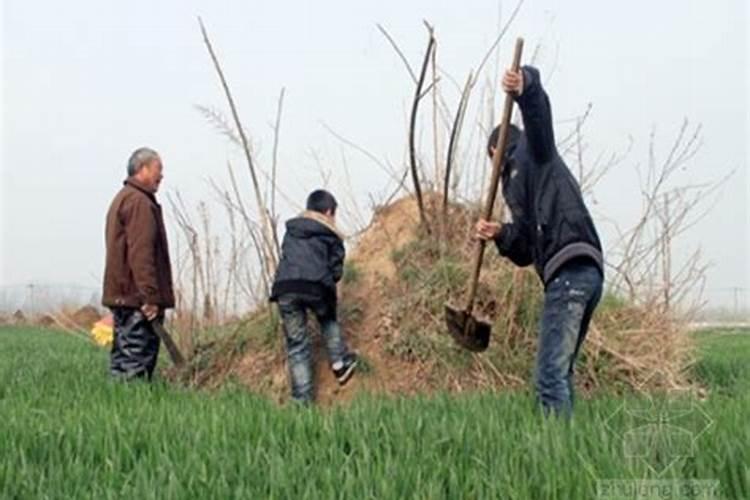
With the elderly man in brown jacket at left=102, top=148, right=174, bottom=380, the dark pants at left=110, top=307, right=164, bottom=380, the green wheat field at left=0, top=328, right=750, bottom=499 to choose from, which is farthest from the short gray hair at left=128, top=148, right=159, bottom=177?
the green wheat field at left=0, top=328, right=750, bottom=499

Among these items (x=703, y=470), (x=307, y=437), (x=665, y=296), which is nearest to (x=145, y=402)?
(x=307, y=437)

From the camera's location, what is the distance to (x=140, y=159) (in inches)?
247

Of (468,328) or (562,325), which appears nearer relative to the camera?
(562,325)

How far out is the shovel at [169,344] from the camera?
20.7 feet

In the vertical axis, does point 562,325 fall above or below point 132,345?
above

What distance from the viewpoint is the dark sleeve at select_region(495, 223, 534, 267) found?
4418 mm

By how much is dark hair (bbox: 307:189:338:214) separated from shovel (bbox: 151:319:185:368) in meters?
1.30

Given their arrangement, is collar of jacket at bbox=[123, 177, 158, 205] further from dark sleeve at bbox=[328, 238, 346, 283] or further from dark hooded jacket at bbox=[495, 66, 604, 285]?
dark hooded jacket at bbox=[495, 66, 604, 285]

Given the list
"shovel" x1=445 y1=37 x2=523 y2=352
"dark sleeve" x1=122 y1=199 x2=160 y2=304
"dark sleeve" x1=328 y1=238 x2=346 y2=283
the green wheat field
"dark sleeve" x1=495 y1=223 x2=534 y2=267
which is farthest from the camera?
"dark sleeve" x1=122 y1=199 x2=160 y2=304

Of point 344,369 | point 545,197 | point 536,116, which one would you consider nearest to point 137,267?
point 344,369

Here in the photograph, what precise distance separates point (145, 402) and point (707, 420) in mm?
2885

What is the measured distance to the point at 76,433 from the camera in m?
3.88

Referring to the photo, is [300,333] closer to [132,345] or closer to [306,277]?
[306,277]

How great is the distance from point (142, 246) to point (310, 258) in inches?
43.5
